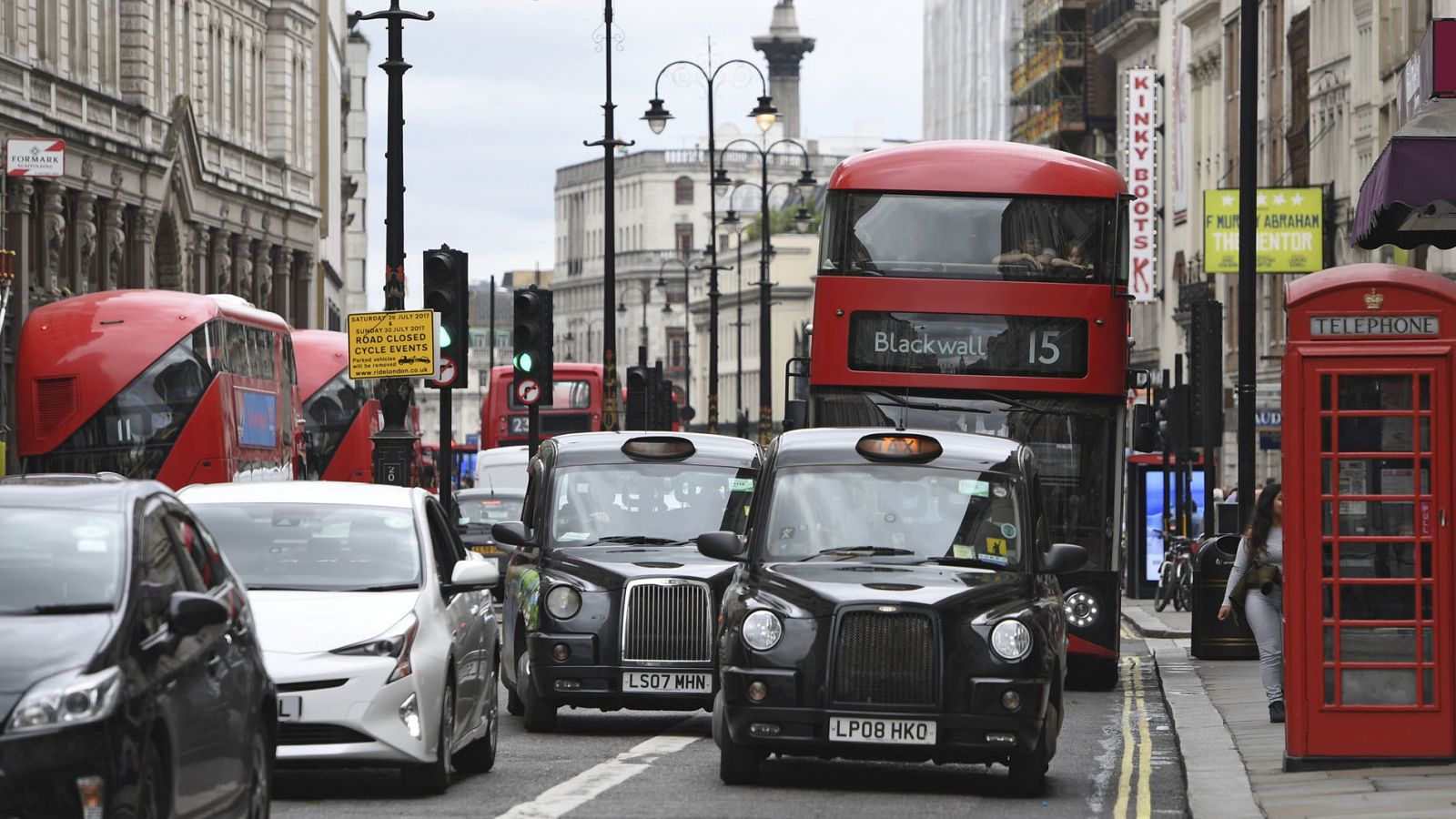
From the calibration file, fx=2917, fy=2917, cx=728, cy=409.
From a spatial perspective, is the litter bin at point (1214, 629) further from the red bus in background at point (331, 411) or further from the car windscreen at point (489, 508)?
the red bus in background at point (331, 411)

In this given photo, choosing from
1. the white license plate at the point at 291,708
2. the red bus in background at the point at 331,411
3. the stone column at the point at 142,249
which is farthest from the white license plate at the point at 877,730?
the stone column at the point at 142,249

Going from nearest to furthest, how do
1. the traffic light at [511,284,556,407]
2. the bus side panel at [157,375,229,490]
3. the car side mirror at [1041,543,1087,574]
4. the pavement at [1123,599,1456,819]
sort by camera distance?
the pavement at [1123,599,1456,819] → the car side mirror at [1041,543,1087,574] → the traffic light at [511,284,556,407] → the bus side panel at [157,375,229,490]

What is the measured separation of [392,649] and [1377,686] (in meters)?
4.96

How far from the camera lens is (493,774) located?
14.5 metres

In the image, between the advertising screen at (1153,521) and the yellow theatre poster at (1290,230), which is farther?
the yellow theatre poster at (1290,230)

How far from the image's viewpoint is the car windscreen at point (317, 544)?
13.5 meters

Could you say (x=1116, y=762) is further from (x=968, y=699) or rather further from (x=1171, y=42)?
(x=1171, y=42)

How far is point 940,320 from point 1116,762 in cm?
709

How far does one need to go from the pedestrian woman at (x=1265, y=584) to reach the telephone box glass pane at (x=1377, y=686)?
151 inches

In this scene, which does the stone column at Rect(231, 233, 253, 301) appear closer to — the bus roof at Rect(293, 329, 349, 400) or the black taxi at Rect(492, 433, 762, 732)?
the bus roof at Rect(293, 329, 349, 400)

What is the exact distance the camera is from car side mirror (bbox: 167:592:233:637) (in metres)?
9.14

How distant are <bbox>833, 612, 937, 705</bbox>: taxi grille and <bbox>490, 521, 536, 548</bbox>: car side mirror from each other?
14.8 feet

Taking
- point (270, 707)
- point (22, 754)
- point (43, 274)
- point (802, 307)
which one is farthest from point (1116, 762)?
point (802, 307)

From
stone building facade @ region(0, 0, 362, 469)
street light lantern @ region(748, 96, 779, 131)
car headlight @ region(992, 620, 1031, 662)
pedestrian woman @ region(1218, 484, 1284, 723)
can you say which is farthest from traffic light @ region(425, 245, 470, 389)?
street light lantern @ region(748, 96, 779, 131)
